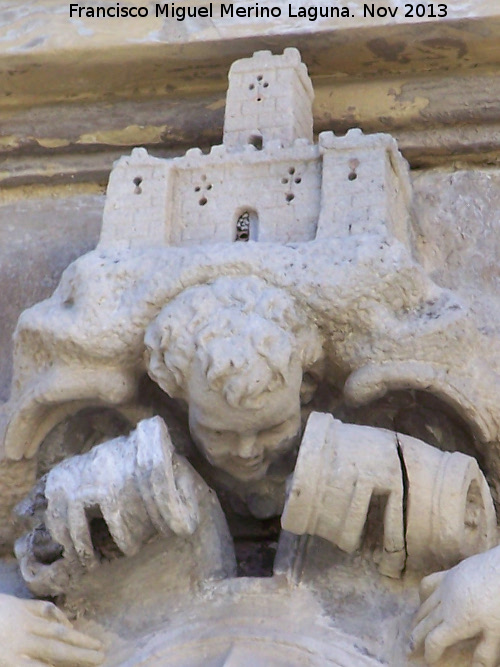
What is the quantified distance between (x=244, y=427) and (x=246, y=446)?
40mm

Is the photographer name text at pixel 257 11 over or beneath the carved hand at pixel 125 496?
over

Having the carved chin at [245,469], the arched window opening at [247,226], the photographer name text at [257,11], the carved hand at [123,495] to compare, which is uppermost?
the photographer name text at [257,11]

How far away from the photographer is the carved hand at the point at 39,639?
1.50 metres

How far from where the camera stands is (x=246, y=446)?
1653 millimetres

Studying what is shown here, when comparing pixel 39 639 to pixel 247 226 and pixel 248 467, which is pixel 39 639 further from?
pixel 247 226

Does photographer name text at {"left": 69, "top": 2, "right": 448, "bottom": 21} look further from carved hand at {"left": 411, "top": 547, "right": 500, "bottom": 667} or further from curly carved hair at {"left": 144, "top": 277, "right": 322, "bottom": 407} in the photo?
carved hand at {"left": 411, "top": 547, "right": 500, "bottom": 667}

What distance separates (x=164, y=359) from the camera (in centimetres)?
167

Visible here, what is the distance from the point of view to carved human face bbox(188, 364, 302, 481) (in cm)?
161

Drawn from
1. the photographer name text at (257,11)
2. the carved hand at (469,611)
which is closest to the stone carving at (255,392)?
the carved hand at (469,611)

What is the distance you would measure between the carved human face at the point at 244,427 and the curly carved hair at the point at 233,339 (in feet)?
0.06

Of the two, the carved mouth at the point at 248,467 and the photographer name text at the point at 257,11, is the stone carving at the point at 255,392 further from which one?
the photographer name text at the point at 257,11

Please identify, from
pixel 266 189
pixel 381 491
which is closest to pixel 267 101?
pixel 266 189

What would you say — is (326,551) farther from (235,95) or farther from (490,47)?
(490,47)

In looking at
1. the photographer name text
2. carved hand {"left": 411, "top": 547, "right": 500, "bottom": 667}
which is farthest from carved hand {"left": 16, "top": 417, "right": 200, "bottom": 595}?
the photographer name text
